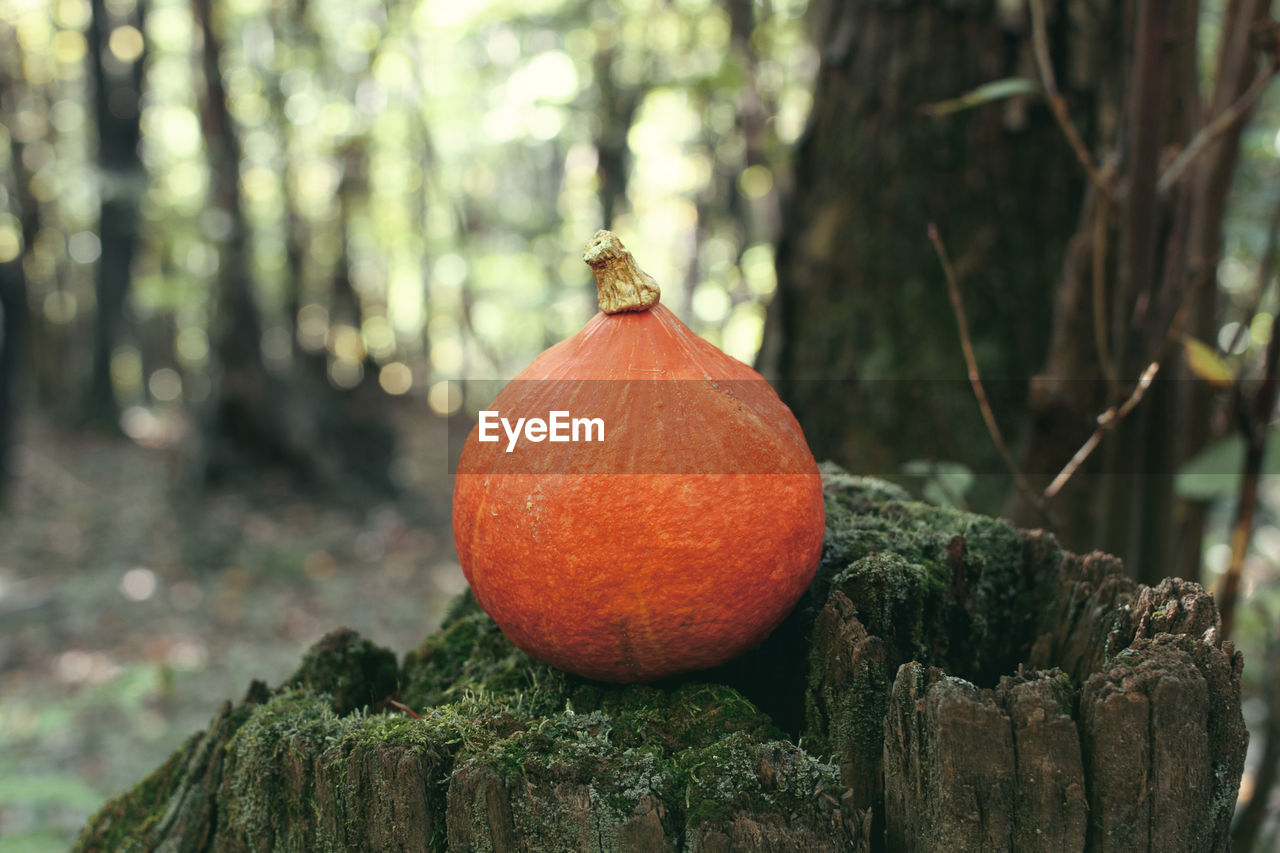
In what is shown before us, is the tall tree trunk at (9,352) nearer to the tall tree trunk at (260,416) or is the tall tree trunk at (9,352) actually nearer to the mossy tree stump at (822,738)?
the tall tree trunk at (260,416)

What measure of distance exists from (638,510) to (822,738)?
0.59m

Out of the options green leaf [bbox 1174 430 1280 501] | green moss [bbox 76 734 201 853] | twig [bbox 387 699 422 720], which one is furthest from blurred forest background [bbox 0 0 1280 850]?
twig [bbox 387 699 422 720]

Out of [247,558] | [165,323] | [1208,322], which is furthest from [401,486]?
[165,323]

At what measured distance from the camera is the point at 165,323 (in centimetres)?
2730

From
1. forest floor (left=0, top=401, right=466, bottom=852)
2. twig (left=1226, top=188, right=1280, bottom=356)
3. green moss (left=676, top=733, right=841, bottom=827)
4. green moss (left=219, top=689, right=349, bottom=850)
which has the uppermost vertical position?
twig (left=1226, top=188, right=1280, bottom=356)

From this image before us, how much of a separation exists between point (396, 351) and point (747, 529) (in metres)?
29.0

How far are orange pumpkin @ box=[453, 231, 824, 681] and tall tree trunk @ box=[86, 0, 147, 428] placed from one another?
45.1ft

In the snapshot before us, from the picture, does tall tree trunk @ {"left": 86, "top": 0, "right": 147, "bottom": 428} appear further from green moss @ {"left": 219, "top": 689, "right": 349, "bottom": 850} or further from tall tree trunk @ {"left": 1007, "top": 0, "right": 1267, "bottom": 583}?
tall tree trunk @ {"left": 1007, "top": 0, "right": 1267, "bottom": 583}

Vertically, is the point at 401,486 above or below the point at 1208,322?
below

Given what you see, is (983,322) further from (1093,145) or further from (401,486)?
(401,486)

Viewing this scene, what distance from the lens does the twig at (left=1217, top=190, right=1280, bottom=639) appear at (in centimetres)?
248

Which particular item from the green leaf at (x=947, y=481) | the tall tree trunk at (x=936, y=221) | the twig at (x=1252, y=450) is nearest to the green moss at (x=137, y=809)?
the green leaf at (x=947, y=481)

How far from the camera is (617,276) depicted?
1.85 meters

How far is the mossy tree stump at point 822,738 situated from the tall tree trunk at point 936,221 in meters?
1.59
